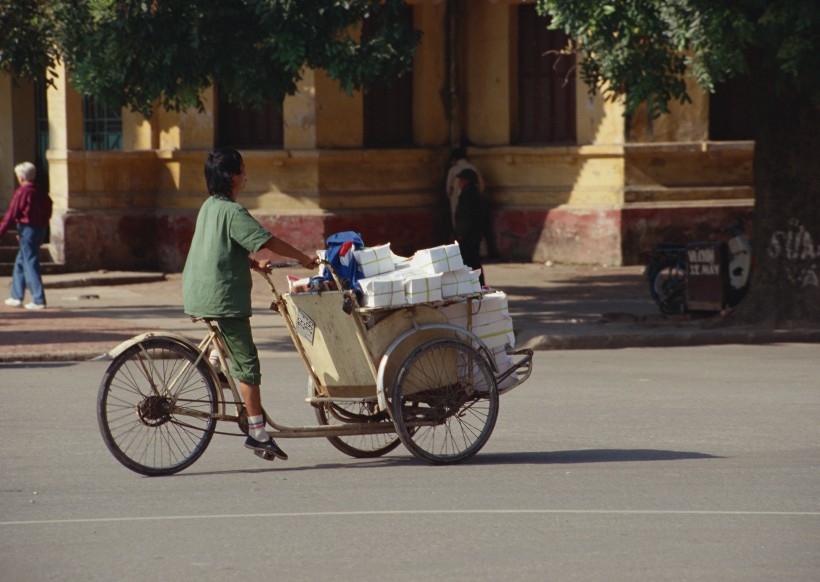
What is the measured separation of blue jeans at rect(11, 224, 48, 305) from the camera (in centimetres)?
1769

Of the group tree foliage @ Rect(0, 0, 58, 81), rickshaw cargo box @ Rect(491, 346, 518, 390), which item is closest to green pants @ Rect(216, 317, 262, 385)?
rickshaw cargo box @ Rect(491, 346, 518, 390)

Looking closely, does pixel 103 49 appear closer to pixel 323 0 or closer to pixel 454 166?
pixel 323 0

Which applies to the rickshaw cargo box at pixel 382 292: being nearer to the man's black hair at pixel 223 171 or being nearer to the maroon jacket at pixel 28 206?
the man's black hair at pixel 223 171

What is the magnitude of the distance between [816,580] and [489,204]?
60.4ft

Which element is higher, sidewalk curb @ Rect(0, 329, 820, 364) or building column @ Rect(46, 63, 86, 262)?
building column @ Rect(46, 63, 86, 262)

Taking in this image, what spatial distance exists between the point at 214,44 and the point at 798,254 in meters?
6.09

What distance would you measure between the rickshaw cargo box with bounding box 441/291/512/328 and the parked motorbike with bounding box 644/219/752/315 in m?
7.74

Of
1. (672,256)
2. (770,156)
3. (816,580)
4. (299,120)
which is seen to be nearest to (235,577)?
(816,580)

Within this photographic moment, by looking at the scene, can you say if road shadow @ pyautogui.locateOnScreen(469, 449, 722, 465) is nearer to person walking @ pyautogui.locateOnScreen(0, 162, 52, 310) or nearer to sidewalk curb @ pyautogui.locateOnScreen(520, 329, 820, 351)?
sidewalk curb @ pyautogui.locateOnScreen(520, 329, 820, 351)

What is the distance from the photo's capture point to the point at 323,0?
47.1ft

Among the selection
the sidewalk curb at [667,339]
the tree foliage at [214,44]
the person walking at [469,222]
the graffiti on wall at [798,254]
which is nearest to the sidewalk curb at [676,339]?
the sidewalk curb at [667,339]

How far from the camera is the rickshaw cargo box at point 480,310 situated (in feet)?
27.9

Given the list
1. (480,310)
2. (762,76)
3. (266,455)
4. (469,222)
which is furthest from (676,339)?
(266,455)

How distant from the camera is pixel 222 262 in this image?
8.02 meters
